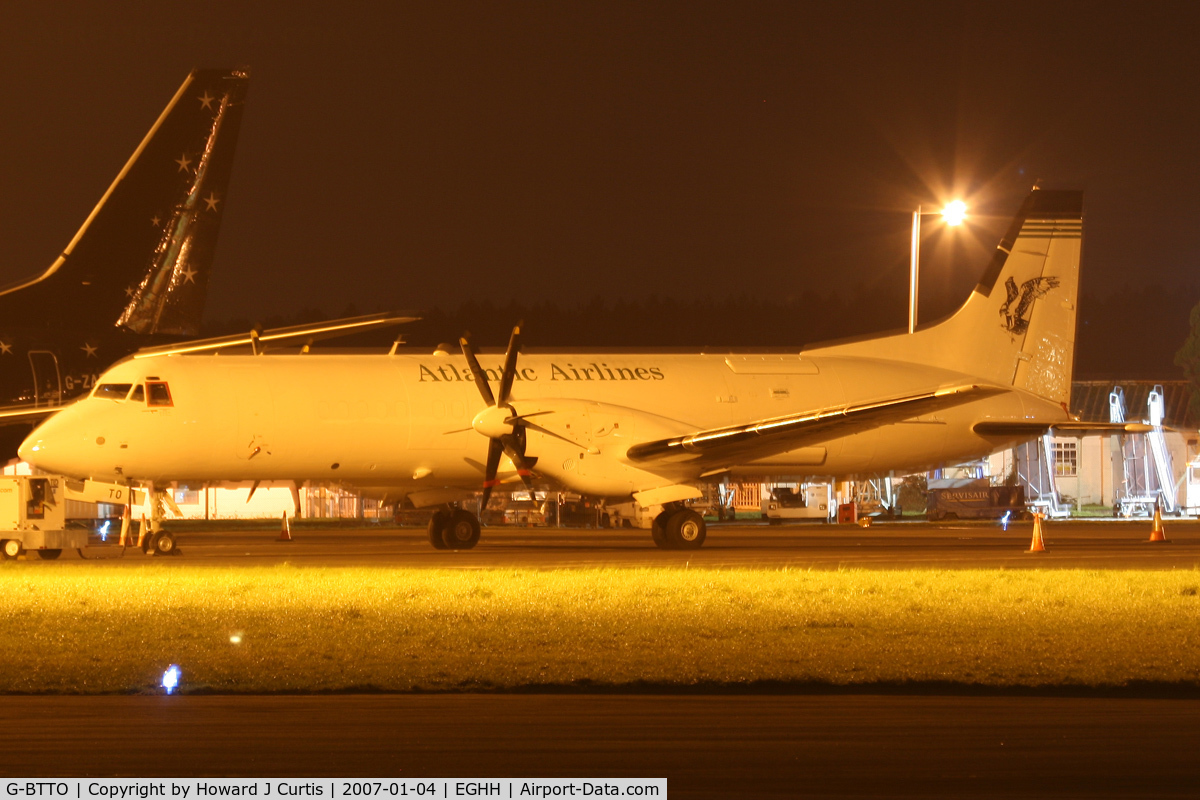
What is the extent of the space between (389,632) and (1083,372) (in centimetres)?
9335

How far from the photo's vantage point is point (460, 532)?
30891 millimetres

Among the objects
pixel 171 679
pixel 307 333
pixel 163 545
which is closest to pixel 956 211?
pixel 307 333

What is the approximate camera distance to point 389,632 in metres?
14.3

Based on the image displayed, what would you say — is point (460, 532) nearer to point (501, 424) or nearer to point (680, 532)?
point (501, 424)

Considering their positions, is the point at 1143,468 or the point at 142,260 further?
the point at 1143,468

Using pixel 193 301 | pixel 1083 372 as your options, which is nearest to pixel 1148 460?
pixel 1083 372

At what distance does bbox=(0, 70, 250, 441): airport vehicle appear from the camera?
2723cm

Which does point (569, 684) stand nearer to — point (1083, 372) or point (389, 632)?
point (389, 632)

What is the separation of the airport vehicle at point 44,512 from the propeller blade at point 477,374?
21.9 ft

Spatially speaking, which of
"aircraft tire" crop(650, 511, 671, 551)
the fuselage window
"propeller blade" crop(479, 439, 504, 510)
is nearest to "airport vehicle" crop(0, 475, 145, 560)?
the fuselage window

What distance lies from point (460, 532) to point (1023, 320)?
1447cm

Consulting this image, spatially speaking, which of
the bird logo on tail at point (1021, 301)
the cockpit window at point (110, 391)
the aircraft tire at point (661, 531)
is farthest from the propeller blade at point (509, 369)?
the bird logo on tail at point (1021, 301)

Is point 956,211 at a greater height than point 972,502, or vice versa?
point 956,211

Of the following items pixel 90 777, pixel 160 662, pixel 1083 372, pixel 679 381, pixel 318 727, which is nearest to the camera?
pixel 90 777
